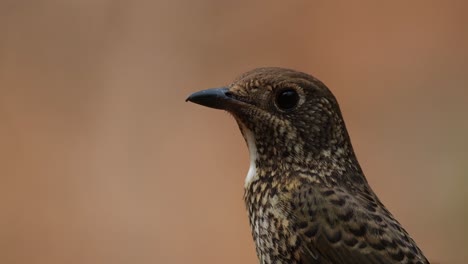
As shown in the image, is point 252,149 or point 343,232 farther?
point 252,149

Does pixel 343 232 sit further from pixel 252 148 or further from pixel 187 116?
pixel 187 116

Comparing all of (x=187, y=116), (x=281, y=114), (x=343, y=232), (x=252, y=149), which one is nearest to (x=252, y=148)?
(x=252, y=149)

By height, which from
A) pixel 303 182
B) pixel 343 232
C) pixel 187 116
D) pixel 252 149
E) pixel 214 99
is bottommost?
pixel 343 232

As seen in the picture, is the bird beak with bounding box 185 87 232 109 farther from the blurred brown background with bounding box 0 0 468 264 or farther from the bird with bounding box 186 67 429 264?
the blurred brown background with bounding box 0 0 468 264

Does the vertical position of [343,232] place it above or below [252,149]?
below

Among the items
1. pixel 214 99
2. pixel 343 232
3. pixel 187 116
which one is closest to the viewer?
pixel 343 232

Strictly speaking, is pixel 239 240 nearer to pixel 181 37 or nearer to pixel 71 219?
pixel 71 219

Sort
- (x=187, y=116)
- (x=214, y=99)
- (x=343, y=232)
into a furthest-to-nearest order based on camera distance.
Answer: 1. (x=187, y=116)
2. (x=214, y=99)
3. (x=343, y=232)

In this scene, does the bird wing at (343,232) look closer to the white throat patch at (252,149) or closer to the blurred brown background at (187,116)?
the white throat patch at (252,149)

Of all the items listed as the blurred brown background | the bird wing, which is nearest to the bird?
the bird wing
